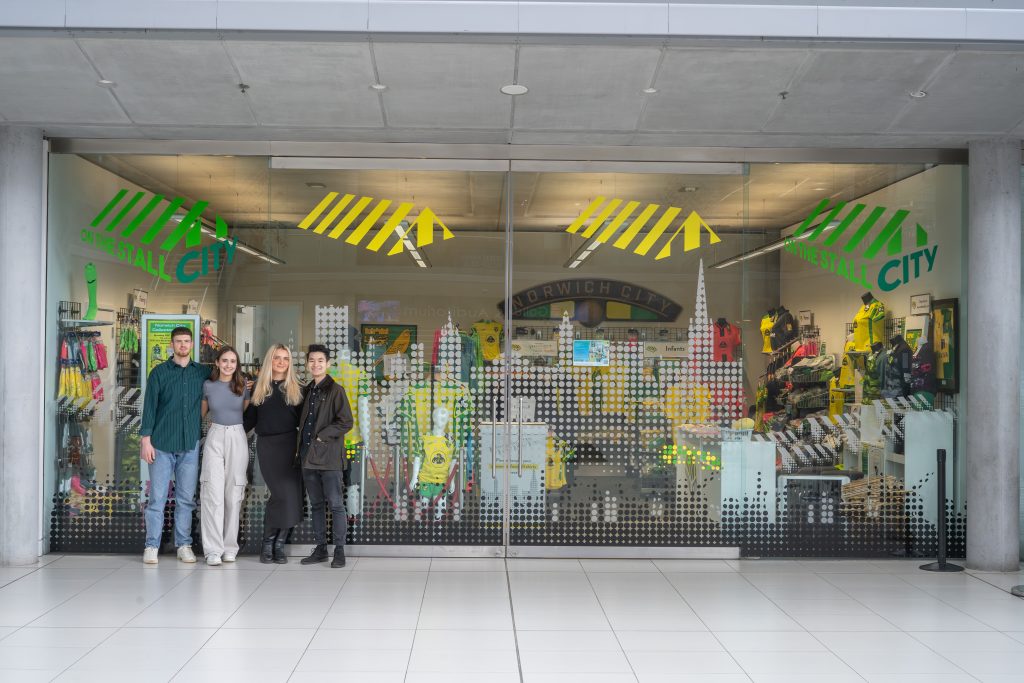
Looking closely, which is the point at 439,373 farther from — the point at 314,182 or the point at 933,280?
the point at 933,280

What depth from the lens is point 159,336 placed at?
264 inches

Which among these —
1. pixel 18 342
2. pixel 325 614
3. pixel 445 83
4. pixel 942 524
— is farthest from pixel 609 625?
pixel 18 342

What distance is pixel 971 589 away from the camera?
594cm

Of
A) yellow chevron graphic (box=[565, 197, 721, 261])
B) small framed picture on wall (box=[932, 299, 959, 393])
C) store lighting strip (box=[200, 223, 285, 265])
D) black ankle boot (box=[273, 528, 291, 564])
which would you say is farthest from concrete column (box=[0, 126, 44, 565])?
small framed picture on wall (box=[932, 299, 959, 393])

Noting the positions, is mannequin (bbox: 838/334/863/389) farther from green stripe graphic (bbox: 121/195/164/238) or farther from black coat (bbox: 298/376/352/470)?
green stripe graphic (bbox: 121/195/164/238)

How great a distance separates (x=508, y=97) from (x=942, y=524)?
4166mm

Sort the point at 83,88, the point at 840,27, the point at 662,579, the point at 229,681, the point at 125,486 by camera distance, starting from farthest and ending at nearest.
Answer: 1. the point at 125,486
2. the point at 662,579
3. the point at 83,88
4. the point at 840,27
5. the point at 229,681

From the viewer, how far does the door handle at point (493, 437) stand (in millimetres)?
6727

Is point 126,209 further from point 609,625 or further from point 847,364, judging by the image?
point 847,364

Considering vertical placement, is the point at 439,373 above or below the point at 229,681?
above

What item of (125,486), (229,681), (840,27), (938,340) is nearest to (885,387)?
(938,340)

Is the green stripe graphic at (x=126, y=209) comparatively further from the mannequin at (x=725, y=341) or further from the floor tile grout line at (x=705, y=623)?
the floor tile grout line at (x=705, y=623)

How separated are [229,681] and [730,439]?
3980 mm

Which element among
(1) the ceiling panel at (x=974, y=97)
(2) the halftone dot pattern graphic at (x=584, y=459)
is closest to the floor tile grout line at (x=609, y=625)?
(2) the halftone dot pattern graphic at (x=584, y=459)
